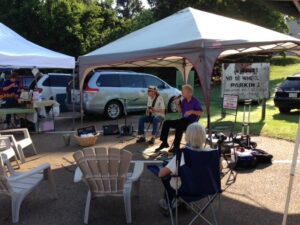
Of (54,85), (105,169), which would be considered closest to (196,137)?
(105,169)

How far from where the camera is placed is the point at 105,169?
543 centimetres

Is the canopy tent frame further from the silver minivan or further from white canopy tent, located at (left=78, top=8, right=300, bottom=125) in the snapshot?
the silver minivan

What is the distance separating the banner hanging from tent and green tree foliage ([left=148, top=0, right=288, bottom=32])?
57.7 feet

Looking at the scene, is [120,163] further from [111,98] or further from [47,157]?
[111,98]

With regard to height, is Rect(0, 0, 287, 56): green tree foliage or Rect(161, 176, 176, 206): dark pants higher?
Rect(0, 0, 287, 56): green tree foliage

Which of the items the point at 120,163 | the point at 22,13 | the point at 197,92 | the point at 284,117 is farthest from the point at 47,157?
the point at 22,13

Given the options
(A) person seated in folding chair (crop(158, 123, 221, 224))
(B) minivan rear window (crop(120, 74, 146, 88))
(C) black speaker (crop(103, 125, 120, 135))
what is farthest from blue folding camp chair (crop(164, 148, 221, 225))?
(B) minivan rear window (crop(120, 74, 146, 88))

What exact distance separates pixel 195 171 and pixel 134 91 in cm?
1174

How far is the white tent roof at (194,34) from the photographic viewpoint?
23.9ft

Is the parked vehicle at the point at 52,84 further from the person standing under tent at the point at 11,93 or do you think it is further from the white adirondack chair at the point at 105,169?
the white adirondack chair at the point at 105,169

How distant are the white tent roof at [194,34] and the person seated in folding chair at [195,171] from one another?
2.51m

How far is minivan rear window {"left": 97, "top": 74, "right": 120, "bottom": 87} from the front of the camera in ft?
51.3

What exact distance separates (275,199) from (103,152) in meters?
2.57

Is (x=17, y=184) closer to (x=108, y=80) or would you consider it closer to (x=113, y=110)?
(x=113, y=110)
